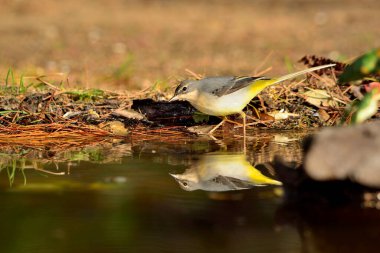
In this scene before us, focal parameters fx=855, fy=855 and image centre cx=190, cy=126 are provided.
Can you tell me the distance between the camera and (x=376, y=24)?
14.5 m

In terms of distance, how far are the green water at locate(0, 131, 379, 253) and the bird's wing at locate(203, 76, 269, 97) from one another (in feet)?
1.45

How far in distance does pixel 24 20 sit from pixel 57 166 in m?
11.4

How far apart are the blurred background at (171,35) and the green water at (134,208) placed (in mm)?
4683

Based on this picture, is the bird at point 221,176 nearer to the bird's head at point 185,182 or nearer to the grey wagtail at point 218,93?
the bird's head at point 185,182

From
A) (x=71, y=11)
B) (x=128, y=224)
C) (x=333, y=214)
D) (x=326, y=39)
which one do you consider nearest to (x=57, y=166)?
(x=128, y=224)

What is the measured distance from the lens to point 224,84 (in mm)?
5484

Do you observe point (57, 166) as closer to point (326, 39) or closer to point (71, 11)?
point (326, 39)

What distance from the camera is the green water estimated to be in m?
3.31

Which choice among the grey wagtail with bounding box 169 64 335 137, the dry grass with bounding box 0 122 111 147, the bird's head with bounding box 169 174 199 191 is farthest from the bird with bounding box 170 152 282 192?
the dry grass with bounding box 0 122 111 147

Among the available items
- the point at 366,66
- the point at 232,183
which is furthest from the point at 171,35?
Answer: the point at 366,66

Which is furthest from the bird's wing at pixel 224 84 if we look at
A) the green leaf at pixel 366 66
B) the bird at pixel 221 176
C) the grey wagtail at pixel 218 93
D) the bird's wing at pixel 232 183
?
the green leaf at pixel 366 66

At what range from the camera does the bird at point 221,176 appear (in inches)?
165

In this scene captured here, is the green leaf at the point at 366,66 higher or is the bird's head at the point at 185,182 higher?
the green leaf at the point at 366,66

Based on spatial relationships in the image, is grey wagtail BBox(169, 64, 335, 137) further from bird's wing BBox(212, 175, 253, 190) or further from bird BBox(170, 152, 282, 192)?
bird's wing BBox(212, 175, 253, 190)
